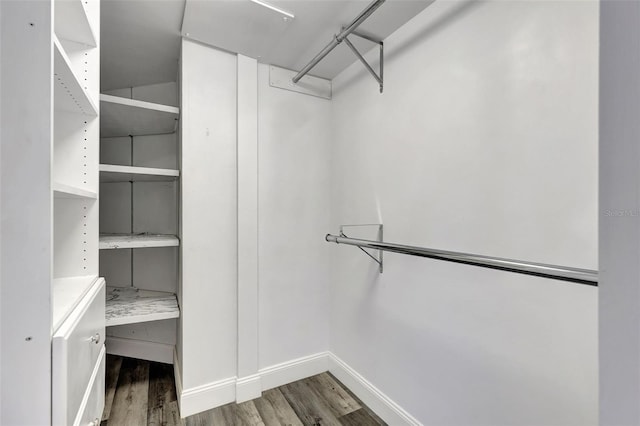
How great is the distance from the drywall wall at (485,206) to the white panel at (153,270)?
144cm

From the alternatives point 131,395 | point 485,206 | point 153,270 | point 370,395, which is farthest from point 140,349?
point 485,206

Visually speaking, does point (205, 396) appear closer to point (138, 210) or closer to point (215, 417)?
point (215, 417)

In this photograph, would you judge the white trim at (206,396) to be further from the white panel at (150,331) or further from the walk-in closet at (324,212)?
the white panel at (150,331)

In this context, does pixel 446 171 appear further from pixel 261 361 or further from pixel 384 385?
pixel 261 361

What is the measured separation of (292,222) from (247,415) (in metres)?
1.14

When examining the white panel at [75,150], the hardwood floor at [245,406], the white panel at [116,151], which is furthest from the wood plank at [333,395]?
the white panel at [116,151]

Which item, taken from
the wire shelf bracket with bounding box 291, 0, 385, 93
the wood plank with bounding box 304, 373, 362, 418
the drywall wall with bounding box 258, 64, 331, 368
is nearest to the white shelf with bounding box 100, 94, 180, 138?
the drywall wall with bounding box 258, 64, 331, 368

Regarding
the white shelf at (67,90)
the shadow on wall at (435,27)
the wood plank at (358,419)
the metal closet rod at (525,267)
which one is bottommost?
the wood plank at (358,419)

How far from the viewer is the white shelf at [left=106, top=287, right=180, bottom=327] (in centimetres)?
157

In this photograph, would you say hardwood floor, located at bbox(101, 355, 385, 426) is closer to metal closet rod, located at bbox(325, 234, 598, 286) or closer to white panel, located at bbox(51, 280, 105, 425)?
white panel, located at bbox(51, 280, 105, 425)

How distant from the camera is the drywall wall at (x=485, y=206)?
88 cm

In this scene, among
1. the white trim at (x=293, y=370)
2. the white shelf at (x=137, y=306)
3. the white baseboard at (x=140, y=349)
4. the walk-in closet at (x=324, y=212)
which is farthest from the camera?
the white baseboard at (x=140, y=349)

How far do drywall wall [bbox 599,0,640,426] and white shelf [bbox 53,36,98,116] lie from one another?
3.19ft

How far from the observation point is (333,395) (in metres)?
→ 1.77
